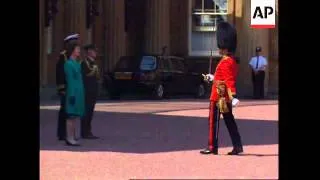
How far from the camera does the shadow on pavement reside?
14.8 m

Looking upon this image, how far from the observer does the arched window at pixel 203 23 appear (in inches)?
1507

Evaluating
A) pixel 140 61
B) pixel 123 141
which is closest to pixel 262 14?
→ pixel 123 141

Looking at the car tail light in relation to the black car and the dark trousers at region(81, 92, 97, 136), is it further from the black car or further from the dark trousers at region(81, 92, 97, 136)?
the dark trousers at region(81, 92, 97, 136)

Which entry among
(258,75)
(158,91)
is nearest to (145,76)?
(158,91)

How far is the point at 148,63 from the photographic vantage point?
99.3 feet

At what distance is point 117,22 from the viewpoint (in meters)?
36.4

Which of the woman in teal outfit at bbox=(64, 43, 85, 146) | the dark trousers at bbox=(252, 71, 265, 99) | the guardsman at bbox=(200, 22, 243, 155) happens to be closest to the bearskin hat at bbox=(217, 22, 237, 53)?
the guardsman at bbox=(200, 22, 243, 155)

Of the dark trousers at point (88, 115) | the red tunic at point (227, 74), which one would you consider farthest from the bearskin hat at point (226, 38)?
the dark trousers at point (88, 115)

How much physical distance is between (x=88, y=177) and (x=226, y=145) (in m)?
4.62

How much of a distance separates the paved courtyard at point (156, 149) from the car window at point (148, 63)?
22.4 feet

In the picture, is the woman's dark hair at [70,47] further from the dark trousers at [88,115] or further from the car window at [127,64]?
the car window at [127,64]

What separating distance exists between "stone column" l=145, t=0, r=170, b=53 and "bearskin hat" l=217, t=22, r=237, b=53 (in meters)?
23.4

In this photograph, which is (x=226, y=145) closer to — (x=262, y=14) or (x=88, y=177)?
(x=262, y=14)
